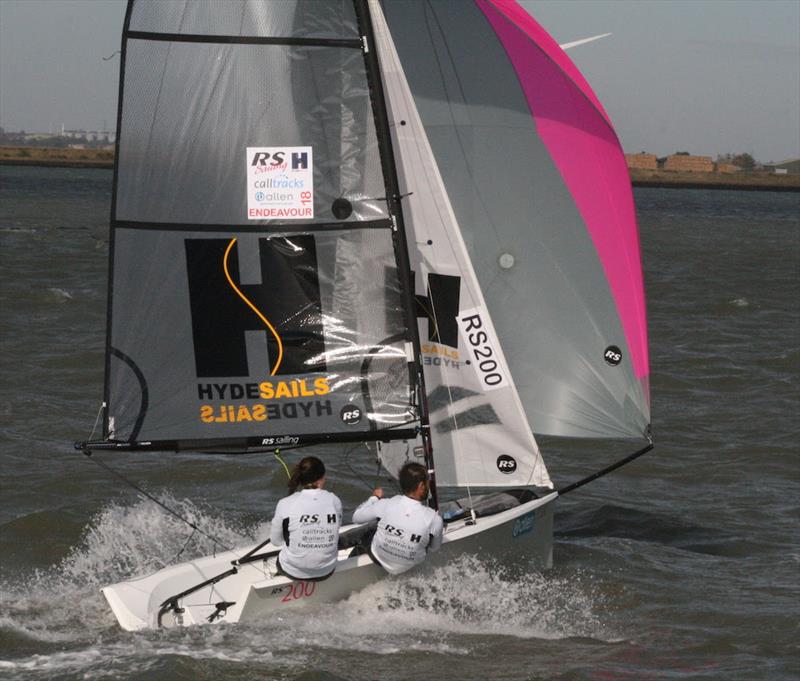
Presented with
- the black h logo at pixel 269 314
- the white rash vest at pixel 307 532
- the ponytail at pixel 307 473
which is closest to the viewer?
the white rash vest at pixel 307 532

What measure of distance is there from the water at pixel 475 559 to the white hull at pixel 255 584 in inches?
4.2

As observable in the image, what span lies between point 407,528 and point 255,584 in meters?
0.93

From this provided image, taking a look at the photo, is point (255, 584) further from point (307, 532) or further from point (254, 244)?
point (254, 244)

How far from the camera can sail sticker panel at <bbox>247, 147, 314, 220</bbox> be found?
8109 mm

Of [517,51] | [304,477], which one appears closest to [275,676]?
[304,477]

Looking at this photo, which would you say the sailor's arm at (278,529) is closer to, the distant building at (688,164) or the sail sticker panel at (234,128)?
the sail sticker panel at (234,128)

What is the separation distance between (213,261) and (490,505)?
8.03ft

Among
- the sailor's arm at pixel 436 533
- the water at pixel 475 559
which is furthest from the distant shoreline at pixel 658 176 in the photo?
the sailor's arm at pixel 436 533

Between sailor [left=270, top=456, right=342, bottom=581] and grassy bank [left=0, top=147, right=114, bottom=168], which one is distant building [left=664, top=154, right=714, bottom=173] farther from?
sailor [left=270, top=456, right=342, bottom=581]

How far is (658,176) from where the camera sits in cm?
12950

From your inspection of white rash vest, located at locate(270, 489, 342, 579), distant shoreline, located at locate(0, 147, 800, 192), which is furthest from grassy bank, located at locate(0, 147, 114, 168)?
white rash vest, located at locate(270, 489, 342, 579)

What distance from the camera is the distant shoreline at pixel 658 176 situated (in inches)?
4953

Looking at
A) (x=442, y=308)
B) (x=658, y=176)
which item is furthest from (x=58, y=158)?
(x=442, y=308)

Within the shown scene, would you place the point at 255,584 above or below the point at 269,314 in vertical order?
below
